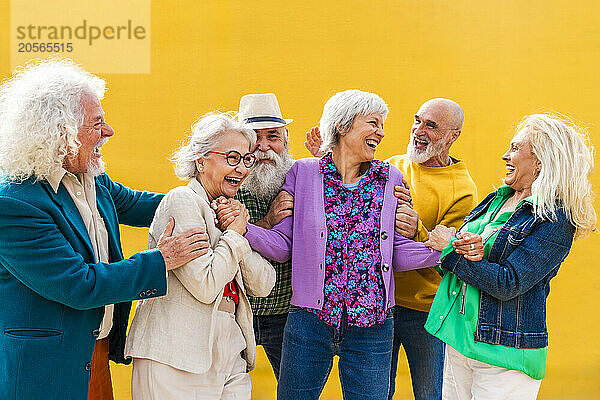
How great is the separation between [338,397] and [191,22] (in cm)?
312

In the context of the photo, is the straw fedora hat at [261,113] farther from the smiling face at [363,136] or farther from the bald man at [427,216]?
the bald man at [427,216]

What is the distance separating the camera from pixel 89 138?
254 cm

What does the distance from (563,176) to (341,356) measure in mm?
1243

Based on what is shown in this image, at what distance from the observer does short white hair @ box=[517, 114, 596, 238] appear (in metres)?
2.82

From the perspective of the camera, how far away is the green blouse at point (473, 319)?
2857 millimetres

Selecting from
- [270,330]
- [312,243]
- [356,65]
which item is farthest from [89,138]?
[356,65]

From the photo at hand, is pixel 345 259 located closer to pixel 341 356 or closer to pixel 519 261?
pixel 341 356

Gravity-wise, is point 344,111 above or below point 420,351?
above

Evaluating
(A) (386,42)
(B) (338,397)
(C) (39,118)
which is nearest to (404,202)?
(C) (39,118)

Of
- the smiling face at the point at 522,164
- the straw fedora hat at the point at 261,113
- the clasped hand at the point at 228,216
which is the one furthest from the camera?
the straw fedora hat at the point at 261,113

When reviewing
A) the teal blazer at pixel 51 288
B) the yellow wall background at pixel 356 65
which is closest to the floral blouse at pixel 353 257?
the teal blazer at pixel 51 288

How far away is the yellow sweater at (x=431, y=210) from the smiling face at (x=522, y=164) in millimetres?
489

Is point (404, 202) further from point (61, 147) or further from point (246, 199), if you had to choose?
point (61, 147)

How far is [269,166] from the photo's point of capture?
10.8 ft
